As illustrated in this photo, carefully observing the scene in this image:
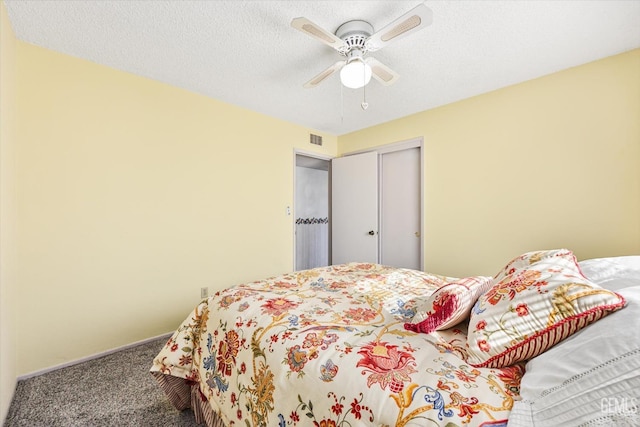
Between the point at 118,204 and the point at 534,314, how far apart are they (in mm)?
2796

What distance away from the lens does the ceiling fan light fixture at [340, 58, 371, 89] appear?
1.71m

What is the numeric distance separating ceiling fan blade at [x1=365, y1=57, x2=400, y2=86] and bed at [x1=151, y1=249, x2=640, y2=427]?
149cm

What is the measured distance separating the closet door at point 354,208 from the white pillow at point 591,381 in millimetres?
2900

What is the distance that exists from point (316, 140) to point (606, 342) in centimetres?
361

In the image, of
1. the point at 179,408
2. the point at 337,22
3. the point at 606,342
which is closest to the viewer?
the point at 606,342

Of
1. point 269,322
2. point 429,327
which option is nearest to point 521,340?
point 429,327

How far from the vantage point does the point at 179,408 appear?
154cm

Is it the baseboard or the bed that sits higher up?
the bed

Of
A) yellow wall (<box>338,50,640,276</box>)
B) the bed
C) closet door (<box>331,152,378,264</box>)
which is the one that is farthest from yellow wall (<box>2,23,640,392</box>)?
the bed

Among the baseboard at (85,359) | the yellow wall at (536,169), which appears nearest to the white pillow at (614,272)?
the yellow wall at (536,169)

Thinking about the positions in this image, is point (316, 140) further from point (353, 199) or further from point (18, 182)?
point (18, 182)

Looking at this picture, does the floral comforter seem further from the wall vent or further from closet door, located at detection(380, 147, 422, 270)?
the wall vent

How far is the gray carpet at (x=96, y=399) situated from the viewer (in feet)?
4.86

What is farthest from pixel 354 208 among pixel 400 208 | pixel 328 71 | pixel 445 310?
pixel 445 310
